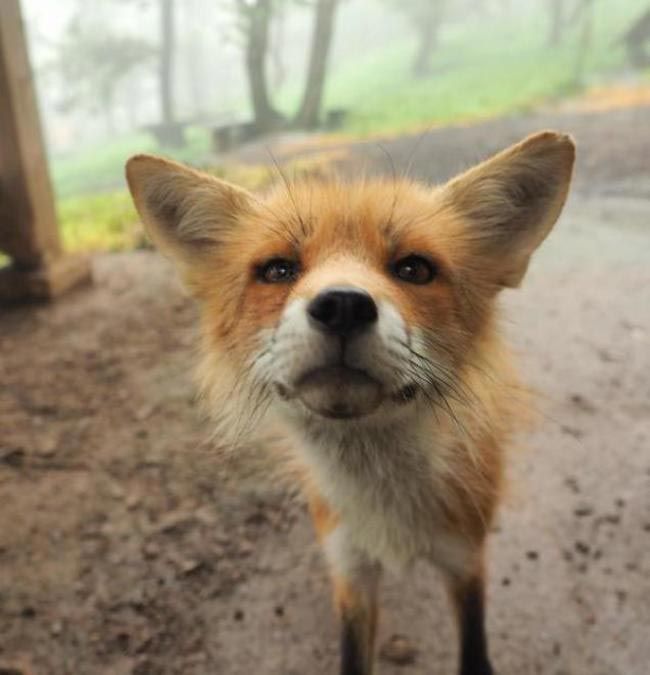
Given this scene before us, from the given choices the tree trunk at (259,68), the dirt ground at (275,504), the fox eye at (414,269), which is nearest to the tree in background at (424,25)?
the tree trunk at (259,68)

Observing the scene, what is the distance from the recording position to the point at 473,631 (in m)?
1.86

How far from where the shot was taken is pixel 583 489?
2.59 metres

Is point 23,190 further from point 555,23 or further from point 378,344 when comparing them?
point 555,23

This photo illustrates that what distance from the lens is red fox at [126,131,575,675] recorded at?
1312 millimetres

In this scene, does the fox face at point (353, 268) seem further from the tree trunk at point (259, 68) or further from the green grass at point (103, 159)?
the green grass at point (103, 159)

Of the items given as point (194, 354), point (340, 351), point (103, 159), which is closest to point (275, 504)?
point (194, 354)

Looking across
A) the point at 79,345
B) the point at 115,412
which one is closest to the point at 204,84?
the point at 79,345

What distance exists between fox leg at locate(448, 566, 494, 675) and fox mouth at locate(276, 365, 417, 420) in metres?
0.78

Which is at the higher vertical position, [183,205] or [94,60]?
[183,205]

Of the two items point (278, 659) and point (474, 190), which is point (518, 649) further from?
point (474, 190)

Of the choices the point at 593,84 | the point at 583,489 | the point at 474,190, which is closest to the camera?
the point at 474,190

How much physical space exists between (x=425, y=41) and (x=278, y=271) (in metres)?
4.67

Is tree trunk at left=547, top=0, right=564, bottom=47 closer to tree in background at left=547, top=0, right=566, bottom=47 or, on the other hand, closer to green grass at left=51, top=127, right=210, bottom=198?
tree in background at left=547, top=0, right=566, bottom=47

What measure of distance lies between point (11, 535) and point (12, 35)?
2.84 m
